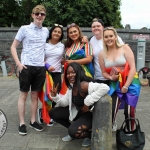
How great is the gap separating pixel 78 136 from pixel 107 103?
2.06ft

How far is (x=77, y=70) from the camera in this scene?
2977 millimetres

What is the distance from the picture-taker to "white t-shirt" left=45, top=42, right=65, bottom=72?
12.1ft

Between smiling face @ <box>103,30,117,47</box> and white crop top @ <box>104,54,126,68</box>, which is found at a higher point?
smiling face @ <box>103,30,117,47</box>

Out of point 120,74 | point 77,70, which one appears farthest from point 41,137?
point 120,74

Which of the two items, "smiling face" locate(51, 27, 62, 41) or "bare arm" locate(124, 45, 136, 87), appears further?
"smiling face" locate(51, 27, 62, 41)

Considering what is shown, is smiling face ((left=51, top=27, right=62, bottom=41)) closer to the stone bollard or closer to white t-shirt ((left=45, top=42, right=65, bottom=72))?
white t-shirt ((left=45, top=42, right=65, bottom=72))

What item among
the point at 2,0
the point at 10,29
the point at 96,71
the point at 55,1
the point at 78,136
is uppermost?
the point at 2,0

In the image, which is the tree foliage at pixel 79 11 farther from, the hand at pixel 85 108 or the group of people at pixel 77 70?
the hand at pixel 85 108

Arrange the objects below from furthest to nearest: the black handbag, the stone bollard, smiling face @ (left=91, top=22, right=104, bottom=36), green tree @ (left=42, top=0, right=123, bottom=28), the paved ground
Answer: green tree @ (left=42, top=0, right=123, bottom=28) → smiling face @ (left=91, top=22, right=104, bottom=36) → the paved ground → the black handbag → the stone bollard

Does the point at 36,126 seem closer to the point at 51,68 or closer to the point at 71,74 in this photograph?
the point at 51,68

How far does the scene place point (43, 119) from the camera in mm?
3854

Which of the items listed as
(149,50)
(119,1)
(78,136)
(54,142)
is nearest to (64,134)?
(54,142)

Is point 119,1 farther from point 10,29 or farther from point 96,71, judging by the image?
point 96,71

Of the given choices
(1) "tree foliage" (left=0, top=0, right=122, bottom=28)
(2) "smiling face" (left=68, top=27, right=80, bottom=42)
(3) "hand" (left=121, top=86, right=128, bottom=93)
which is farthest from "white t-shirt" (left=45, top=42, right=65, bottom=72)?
(1) "tree foliage" (left=0, top=0, right=122, bottom=28)
